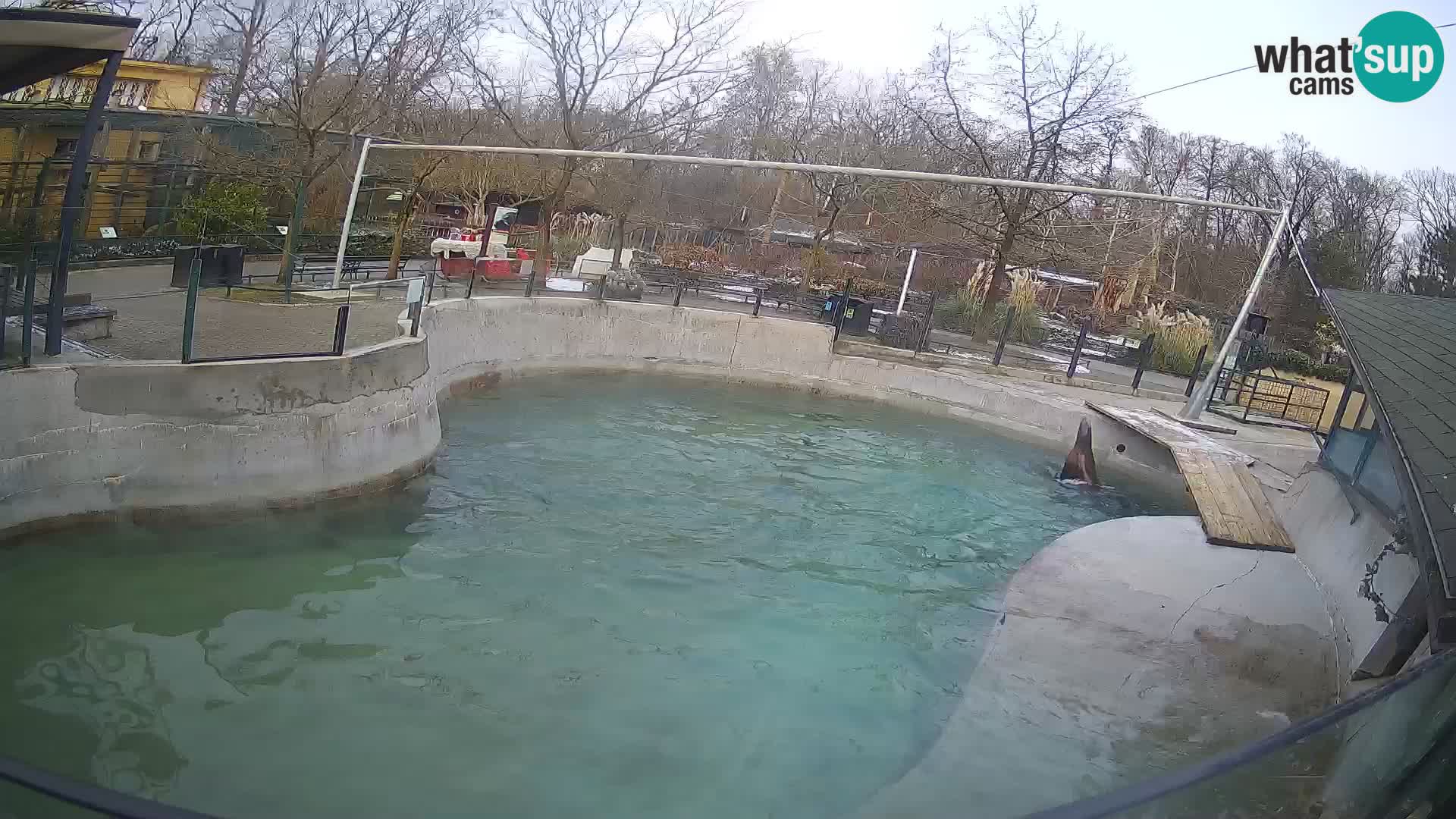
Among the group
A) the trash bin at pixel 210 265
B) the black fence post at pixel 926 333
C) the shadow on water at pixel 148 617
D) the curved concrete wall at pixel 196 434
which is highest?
the black fence post at pixel 926 333

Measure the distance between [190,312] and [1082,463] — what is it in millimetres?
12488

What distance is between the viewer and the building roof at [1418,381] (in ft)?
15.6

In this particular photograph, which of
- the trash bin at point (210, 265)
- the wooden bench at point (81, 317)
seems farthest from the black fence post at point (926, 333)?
the wooden bench at point (81, 317)

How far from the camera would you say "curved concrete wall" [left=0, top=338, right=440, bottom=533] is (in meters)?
7.74

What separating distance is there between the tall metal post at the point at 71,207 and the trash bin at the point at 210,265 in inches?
45.1

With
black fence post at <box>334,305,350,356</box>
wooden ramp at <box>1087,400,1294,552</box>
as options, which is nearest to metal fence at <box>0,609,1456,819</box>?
wooden ramp at <box>1087,400,1294,552</box>

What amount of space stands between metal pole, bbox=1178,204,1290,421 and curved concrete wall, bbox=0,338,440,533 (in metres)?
12.3

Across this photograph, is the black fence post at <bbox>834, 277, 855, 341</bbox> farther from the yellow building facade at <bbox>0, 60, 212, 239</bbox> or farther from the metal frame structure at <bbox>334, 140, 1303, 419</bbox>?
the yellow building facade at <bbox>0, 60, 212, 239</bbox>

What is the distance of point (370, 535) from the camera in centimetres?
952

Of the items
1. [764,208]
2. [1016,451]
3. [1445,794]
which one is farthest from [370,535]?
[764,208]

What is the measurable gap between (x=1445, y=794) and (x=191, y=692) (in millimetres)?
6760

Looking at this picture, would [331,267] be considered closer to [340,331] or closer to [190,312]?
[340,331]

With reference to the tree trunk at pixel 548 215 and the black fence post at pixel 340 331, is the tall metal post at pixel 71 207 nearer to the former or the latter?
the black fence post at pixel 340 331

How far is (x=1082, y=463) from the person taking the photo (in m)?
15.5
